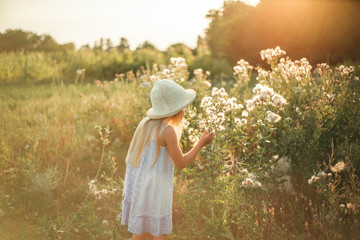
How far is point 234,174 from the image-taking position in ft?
10.5

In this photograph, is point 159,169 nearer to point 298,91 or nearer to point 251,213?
point 251,213

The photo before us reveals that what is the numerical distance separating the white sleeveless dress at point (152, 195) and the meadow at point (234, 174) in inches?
7.4

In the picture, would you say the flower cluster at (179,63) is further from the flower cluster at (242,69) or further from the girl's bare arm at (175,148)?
the girl's bare arm at (175,148)

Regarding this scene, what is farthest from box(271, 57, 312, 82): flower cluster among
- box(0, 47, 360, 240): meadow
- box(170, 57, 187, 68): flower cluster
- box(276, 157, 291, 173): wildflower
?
box(170, 57, 187, 68): flower cluster

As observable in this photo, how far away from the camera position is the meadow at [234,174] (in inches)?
111

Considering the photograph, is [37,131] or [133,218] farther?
[37,131]

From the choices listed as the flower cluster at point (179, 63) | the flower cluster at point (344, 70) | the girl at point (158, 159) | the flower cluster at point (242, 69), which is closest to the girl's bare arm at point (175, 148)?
the girl at point (158, 159)

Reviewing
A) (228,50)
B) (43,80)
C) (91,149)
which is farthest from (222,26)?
(91,149)

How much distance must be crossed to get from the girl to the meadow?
229 millimetres

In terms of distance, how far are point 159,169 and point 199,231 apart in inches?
32.8

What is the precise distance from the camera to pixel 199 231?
295 cm

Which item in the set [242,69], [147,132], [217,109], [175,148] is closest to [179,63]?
[242,69]

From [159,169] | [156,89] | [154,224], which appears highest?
[156,89]

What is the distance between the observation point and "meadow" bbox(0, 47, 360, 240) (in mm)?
2830
